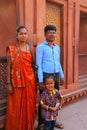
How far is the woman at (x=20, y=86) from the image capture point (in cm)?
393

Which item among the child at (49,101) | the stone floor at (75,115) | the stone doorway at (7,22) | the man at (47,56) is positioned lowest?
the stone floor at (75,115)

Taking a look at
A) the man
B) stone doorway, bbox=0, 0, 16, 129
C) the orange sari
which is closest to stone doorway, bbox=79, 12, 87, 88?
stone doorway, bbox=0, 0, 16, 129

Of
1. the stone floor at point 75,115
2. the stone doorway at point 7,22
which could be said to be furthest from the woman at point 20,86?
the stone doorway at point 7,22

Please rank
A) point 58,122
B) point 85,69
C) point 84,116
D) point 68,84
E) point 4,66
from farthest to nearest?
point 85,69, point 68,84, point 84,116, point 58,122, point 4,66

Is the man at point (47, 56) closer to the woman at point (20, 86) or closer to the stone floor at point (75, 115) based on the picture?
the woman at point (20, 86)

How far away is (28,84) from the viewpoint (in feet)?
13.3

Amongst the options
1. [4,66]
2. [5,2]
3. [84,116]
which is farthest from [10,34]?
[84,116]

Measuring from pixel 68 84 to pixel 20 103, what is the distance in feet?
7.69

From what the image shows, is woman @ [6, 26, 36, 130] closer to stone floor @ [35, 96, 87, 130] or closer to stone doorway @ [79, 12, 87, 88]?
stone floor @ [35, 96, 87, 130]

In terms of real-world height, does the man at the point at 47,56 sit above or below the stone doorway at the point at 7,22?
below

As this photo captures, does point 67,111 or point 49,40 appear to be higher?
point 49,40

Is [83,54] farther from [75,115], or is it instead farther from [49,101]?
[49,101]

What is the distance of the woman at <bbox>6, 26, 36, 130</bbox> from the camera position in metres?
3.93

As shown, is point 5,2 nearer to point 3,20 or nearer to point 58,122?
point 3,20
